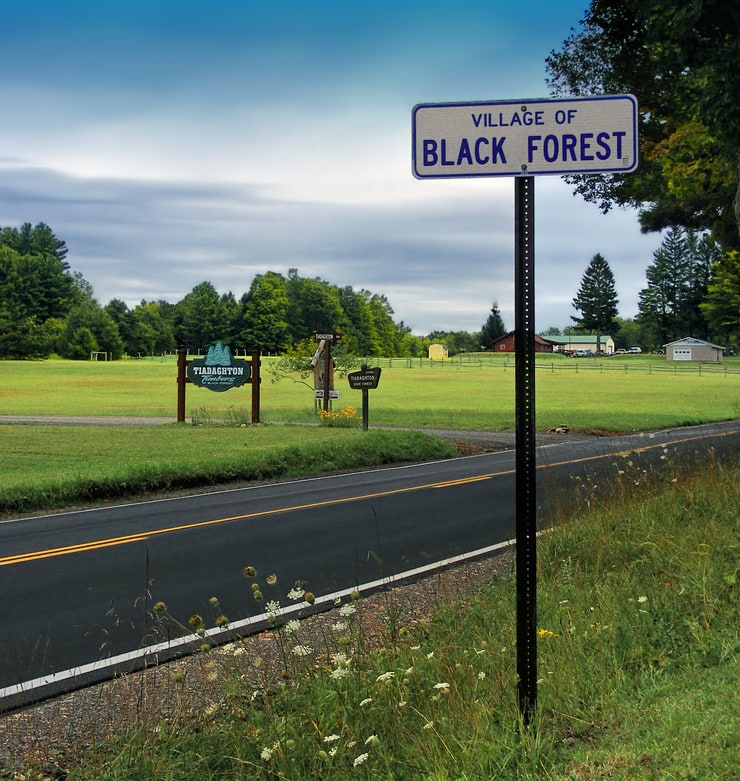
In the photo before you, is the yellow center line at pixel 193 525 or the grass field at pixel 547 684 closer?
the grass field at pixel 547 684

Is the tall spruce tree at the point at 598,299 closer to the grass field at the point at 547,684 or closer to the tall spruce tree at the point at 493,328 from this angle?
the tall spruce tree at the point at 493,328

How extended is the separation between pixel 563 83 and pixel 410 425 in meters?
13.7

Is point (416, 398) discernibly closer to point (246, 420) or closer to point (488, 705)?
point (246, 420)

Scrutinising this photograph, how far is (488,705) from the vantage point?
4.18 m

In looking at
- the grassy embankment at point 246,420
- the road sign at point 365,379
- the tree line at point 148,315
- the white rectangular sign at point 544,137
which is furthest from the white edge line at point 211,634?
the tree line at point 148,315

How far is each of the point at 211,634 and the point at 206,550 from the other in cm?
295

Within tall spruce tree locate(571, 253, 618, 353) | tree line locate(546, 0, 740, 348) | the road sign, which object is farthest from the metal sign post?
tall spruce tree locate(571, 253, 618, 353)

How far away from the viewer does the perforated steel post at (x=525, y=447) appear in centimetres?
394

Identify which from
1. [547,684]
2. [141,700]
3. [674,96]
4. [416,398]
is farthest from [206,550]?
[416,398]

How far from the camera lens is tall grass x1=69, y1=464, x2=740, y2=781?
356cm

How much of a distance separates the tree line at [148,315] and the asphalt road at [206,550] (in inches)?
3112

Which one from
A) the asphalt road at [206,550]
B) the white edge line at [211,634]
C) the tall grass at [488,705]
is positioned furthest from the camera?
the asphalt road at [206,550]

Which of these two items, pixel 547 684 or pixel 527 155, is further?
pixel 547 684

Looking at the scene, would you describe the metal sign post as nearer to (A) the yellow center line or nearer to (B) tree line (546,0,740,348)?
(A) the yellow center line
